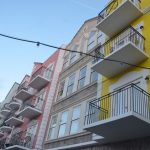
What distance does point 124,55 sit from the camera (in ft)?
38.2

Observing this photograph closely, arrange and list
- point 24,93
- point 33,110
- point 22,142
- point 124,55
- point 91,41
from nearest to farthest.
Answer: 1. point 124,55
2. point 91,41
3. point 22,142
4. point 33,110
5. point 24,93

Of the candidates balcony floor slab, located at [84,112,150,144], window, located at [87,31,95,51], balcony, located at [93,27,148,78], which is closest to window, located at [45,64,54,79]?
window, located at [87,31,95,51]

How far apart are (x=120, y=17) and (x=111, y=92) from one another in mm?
4376

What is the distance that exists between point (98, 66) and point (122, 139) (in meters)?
3.82

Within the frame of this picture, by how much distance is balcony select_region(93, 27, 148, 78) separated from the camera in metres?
11.1

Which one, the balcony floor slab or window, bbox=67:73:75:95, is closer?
the balcony floor slab

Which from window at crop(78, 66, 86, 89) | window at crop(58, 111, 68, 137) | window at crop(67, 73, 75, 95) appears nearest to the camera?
window at crop(58, 111, 68, 137)

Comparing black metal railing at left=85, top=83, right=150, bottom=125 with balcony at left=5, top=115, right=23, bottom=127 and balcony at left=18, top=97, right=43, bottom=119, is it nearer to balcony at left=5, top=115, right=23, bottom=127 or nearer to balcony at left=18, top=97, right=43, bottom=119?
balcony at left=18, top=97, right=43, bottom=119

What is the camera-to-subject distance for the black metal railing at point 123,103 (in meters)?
9.80

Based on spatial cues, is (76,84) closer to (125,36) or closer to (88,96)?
(88,96)

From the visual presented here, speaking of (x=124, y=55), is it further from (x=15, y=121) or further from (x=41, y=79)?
(x=15, y=121)

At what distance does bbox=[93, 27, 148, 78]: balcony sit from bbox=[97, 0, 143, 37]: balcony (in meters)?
0.63

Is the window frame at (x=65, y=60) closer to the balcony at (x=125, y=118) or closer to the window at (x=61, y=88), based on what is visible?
the window at (x=61, y=88)

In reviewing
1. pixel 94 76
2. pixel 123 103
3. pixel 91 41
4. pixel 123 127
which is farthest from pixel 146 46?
pixel 91 41
